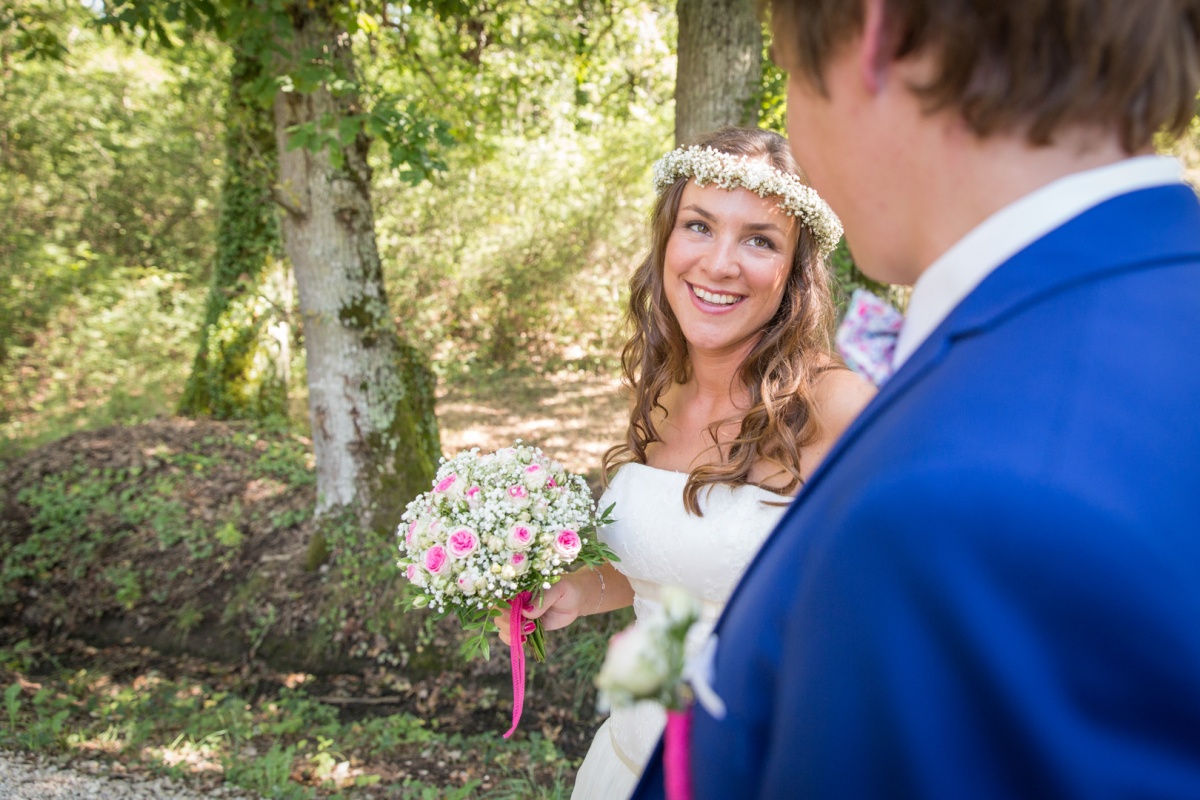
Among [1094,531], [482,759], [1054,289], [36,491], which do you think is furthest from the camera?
[36,491]

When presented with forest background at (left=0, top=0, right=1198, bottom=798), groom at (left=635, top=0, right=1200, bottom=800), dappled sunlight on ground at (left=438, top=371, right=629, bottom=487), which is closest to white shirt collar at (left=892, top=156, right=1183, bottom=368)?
groom at (left=635, top=0, right=1200, bottom=800)

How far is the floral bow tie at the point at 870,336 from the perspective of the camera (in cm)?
112

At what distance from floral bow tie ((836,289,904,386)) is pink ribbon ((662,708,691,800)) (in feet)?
1.68

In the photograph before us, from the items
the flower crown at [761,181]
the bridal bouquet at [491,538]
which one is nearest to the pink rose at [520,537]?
the bridal bouquet at [491,538]

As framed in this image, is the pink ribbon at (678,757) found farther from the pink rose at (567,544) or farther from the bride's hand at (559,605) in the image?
the bride's hand at (559,605)

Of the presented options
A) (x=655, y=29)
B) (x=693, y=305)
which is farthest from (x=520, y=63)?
(x=693, y=305)

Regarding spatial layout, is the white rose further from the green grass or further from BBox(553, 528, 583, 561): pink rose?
the green grass

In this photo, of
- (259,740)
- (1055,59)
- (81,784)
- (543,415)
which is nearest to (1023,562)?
(1055,59)

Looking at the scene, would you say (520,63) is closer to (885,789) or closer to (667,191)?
(667,191)

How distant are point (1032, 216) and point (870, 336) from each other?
32 cm

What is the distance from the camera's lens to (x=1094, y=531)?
2.23ft

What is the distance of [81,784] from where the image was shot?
13.1 ft

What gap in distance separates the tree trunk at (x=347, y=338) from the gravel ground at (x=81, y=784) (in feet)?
7.63

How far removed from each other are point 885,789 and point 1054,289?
1.65 ft
